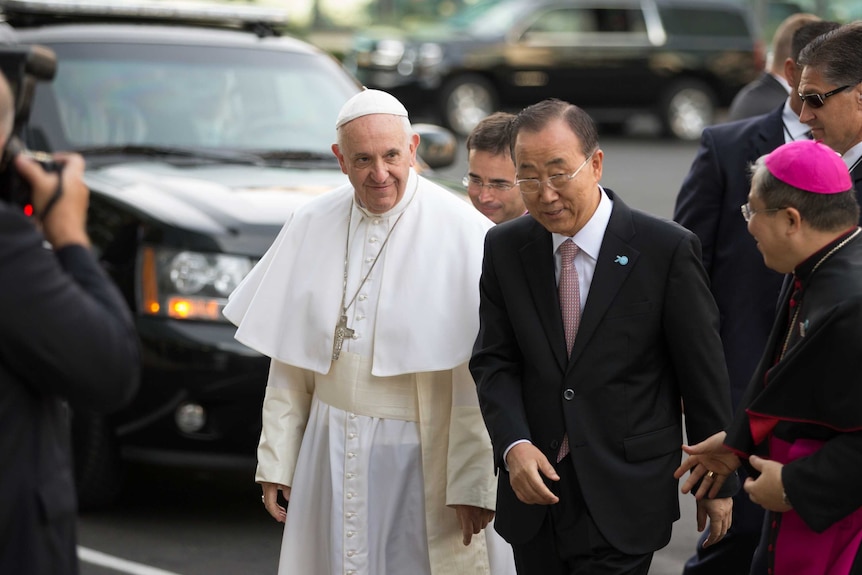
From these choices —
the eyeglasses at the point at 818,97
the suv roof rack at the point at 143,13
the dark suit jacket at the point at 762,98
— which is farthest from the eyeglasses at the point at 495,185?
the suv roof rack at the point at 143,13

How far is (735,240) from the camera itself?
514 cm

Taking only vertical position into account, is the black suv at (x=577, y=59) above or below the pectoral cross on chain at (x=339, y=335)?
above

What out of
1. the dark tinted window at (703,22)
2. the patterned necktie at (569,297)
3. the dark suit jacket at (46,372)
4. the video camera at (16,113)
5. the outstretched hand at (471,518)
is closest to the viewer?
the dark suit jacket at (46,372)

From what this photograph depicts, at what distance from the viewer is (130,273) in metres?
6.40

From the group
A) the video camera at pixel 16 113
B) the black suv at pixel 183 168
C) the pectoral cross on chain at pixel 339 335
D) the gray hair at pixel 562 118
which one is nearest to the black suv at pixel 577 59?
the black suv at pixel 183 168

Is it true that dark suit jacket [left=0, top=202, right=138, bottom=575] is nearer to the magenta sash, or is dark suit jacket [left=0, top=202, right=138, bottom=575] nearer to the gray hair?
the gray hair

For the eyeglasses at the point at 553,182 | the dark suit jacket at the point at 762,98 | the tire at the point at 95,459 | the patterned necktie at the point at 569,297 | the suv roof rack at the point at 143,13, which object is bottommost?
the tire at the point at 95,459

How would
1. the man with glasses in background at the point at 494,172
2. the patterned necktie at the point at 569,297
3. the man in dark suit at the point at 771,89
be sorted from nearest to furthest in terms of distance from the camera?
1. the patterned necktie at the point at 569,297
2. the man with glasses in background at the point at 494,172
3. the man in dark suit at the point at 771,89

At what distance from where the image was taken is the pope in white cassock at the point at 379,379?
4312 millimetres

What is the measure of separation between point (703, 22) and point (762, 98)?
16.4m

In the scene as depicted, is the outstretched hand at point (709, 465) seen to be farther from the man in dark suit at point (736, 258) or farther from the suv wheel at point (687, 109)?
the suv wheel at point (687, 109)

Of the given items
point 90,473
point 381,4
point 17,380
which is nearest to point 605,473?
point 17,380

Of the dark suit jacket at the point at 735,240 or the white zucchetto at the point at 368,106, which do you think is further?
the dark suit jacket at the point at 735,240

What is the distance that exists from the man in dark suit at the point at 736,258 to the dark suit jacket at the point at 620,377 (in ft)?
3.84
